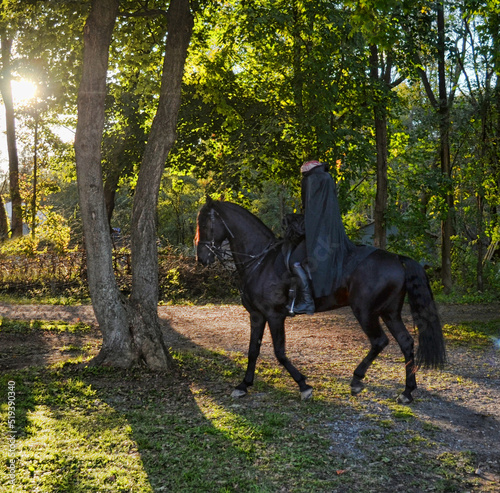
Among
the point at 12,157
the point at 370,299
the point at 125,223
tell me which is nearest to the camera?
the point at 370,299

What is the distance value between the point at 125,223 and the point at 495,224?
2622cm

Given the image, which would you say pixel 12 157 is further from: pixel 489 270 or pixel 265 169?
pixel 489 270

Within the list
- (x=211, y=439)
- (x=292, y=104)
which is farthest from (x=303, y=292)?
(x=292, y=104)

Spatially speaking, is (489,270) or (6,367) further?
(489,270)

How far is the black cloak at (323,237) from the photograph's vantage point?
22.4 ft

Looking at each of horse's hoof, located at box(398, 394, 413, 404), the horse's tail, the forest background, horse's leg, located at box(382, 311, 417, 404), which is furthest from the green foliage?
the horse's tail

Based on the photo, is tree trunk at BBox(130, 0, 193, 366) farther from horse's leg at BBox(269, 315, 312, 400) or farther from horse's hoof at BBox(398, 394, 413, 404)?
horse's hoof at BBox(398, 394, 413, 404)

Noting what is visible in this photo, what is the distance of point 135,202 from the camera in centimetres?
879

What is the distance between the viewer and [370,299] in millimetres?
6840

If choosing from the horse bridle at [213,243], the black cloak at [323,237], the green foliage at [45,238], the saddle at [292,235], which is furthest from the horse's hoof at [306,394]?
the green foliage at [45,238]

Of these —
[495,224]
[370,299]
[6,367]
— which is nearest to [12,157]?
[6,367]

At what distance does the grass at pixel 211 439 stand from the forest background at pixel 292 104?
20.2ft

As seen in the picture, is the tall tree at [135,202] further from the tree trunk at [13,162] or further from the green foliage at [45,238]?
the tree trunk at [13,162]

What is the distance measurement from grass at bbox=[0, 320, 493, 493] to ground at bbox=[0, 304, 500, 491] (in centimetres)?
17
